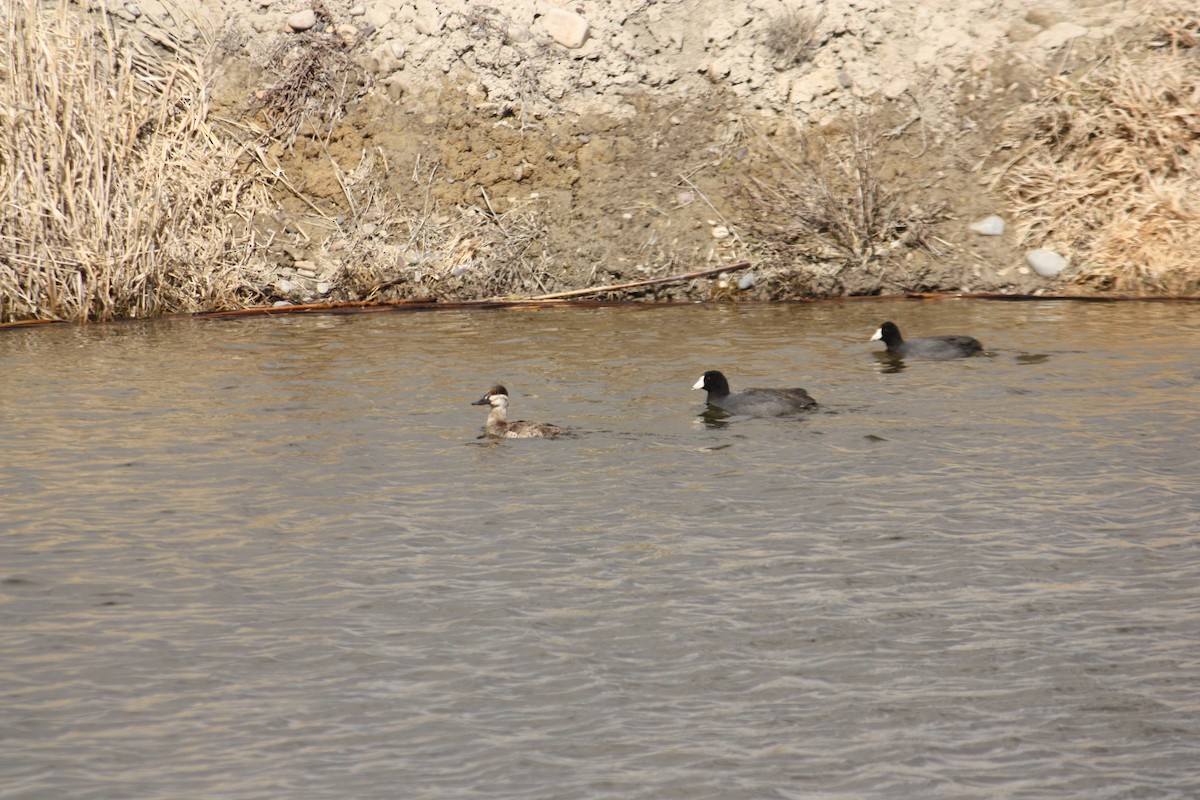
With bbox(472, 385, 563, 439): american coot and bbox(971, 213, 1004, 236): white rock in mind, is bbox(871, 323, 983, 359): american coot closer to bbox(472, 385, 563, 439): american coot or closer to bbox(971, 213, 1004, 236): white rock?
bbox(472, 385, 563, 439): american coot

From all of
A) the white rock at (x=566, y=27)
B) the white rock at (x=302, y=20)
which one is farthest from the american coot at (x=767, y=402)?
the white rock at (x=302, y=20)

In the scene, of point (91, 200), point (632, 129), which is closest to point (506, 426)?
point (91, 200)

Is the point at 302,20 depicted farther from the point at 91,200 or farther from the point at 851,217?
the point at 851,217

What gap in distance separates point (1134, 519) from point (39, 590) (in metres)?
7.02

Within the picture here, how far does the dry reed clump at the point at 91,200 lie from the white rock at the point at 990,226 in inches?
416

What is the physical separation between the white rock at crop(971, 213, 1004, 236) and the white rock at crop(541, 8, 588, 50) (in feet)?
23.8

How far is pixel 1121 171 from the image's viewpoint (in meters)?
20.0

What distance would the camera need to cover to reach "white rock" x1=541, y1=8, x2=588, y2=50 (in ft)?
74.8

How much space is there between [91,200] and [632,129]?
853 centimetres

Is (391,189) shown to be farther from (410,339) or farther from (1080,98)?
(1080,98)

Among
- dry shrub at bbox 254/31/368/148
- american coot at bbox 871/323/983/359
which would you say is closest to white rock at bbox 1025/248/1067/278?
american coot at bbox 871/323/983/359

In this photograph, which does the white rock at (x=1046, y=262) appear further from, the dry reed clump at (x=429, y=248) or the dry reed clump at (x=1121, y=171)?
the dry reed clump at (x=429, y=248)

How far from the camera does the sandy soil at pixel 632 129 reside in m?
20.2

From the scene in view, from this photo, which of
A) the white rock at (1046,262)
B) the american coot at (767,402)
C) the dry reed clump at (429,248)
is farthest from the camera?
the dry reed clump at (429,248)
